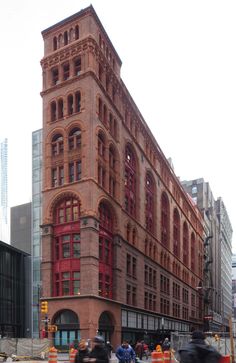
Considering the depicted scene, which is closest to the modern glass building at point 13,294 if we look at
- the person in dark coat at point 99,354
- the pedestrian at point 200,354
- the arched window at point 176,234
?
the arched window at point 176,234

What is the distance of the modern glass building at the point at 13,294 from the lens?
236ft

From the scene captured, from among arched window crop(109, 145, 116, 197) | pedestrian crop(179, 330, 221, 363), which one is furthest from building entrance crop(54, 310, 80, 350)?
pedestrian crop(179, 330, 221, 363)

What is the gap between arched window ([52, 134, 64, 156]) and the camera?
54062 mm

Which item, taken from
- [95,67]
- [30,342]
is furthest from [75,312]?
[95,67]

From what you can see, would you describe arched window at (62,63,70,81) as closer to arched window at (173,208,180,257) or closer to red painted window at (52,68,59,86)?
red painted window at (52,68,59,86)

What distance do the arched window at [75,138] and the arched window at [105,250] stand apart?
672 centimetres

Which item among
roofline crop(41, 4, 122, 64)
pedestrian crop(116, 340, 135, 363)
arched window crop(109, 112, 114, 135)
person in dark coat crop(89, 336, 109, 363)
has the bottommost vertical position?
pedestrian crop(116, 340, 135, 363)

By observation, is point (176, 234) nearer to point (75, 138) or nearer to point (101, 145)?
point (101, 145)

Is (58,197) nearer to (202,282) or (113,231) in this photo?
(113,231)

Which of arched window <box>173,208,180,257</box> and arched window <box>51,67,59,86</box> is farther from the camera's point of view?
arched window <box>173,208,180,257</box>

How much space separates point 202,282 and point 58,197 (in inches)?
2816

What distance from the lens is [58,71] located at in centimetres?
5556

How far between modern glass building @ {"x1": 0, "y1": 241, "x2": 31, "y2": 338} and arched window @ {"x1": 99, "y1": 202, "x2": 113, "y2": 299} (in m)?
22.7

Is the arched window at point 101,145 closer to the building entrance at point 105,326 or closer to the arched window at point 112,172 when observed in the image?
the arched window at point 112,172
